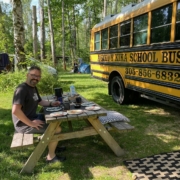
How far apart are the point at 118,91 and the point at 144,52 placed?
222 centimetres

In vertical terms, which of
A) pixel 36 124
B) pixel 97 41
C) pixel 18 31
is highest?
pixel 18 31

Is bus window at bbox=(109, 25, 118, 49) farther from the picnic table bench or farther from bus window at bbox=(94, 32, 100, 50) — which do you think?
the picnic table bench

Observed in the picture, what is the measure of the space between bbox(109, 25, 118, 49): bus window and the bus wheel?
972 millimetres

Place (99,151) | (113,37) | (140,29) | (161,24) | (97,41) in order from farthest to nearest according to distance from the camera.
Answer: (97,41)
(113,37)
(140,29)
(161,24)
(99,151)

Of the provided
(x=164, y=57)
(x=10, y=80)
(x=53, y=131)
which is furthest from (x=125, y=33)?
(x=10, y=80)

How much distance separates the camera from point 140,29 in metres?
5.10

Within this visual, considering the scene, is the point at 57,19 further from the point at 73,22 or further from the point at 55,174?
the point at 55,174

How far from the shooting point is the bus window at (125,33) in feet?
18.5

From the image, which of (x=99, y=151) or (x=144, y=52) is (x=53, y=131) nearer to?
(x=99, y=151)

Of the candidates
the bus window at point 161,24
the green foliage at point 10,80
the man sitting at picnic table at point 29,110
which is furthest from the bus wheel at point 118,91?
the green foliage at point 10,80

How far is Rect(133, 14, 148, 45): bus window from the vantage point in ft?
16.1

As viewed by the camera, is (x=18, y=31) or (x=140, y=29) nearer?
(x=140, y=29)

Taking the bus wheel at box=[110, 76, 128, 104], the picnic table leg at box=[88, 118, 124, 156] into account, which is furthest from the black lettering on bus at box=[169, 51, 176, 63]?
the bus wheel at box=[110, 76, 128, 104]

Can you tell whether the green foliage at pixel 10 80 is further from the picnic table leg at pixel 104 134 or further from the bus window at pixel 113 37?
the picnic table leg at pixel 104 134
